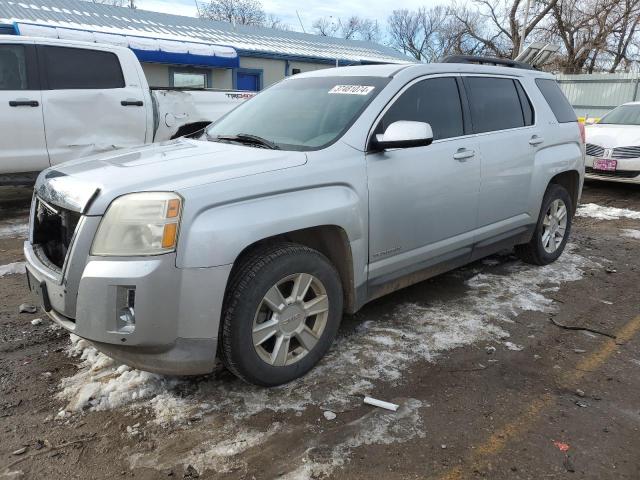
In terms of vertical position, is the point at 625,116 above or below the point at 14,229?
above

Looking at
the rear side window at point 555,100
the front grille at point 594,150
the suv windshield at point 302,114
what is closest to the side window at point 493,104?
the rear side window at point 555,100

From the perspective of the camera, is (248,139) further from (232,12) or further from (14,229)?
(232,12)

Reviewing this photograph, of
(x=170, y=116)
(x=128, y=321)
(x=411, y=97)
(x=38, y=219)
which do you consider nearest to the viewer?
(x=128, y=321)

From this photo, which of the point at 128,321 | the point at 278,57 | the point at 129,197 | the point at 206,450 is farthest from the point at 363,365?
the point at 278,57

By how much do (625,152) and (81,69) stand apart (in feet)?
27.6

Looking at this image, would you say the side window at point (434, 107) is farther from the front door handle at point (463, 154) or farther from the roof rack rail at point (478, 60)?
the roof rack rail at point (478, 60)

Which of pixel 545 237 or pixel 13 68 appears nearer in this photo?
pixel 545 237

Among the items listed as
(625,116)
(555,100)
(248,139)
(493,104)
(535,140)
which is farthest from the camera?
(625,116)

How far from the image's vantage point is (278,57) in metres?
19.1

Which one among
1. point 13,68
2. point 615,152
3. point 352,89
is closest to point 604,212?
point 615,152

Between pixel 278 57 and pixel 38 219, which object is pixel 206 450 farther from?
pixel 278 57

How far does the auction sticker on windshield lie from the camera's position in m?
3.60

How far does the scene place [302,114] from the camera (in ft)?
12.1

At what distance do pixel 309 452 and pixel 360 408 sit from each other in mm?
443
